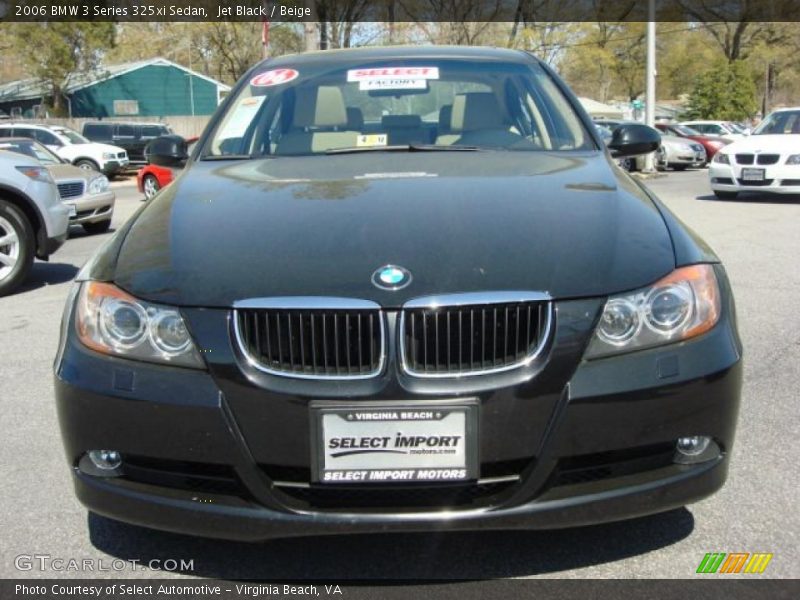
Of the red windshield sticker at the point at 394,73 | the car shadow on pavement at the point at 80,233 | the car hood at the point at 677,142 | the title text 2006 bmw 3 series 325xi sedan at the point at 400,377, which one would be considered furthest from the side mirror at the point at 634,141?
the car hood at the point at 677,142

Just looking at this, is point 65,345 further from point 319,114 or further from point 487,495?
point 319,114

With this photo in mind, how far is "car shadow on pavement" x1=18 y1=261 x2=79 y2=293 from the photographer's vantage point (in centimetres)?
787

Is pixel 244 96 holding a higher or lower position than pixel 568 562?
higher

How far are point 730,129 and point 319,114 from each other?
30534 millimetres

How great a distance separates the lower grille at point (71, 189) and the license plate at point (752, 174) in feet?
32.3

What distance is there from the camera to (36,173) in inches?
300

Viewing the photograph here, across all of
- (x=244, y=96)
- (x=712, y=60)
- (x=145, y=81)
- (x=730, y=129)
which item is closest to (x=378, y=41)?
(x=145, y=81)

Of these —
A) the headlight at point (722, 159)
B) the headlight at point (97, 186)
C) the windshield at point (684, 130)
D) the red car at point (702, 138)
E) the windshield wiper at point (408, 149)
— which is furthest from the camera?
the windshield at point (684, 130)

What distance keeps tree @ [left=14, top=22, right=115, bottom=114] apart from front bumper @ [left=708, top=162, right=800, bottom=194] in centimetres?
2668

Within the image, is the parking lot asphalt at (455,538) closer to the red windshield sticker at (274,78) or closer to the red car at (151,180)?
the red windshield sticker at (274,78)

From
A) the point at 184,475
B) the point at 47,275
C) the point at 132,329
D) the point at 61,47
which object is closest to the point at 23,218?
the point at 47,275

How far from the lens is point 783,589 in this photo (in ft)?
8.21

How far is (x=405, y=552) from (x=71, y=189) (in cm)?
984

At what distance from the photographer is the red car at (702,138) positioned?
2681 centimetres
